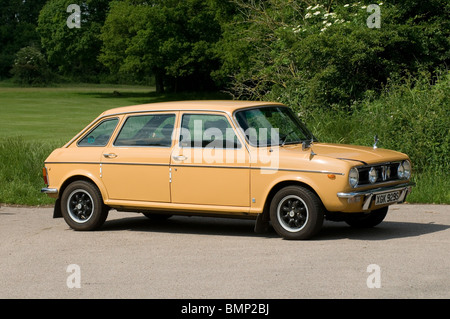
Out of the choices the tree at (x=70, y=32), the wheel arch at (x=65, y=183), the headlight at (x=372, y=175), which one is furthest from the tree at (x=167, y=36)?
the headlight at (x=372, y=175)

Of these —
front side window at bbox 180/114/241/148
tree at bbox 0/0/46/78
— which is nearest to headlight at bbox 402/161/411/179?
front side window at bbox 180/114/241/148

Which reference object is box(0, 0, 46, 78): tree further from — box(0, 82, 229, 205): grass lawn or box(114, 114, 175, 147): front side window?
box(114, 114, 175, 147): front side window

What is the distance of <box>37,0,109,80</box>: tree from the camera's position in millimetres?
78750

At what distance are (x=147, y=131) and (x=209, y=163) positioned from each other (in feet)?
3.59

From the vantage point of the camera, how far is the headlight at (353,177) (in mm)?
9094

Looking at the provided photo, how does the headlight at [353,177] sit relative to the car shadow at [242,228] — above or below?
above

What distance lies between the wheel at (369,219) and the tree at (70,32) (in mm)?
69822

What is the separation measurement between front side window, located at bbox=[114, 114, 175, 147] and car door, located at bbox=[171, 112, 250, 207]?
20 centimetres

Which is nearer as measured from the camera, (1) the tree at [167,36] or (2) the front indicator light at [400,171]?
(2) the front indicator light at [400,171]

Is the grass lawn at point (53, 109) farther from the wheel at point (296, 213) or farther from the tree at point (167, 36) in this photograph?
the wheel at point (296, 213)

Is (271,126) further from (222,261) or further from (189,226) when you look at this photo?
(222,261)

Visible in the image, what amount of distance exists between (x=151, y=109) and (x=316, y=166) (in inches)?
99.9

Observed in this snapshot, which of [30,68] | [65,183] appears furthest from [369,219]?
[30,68]
